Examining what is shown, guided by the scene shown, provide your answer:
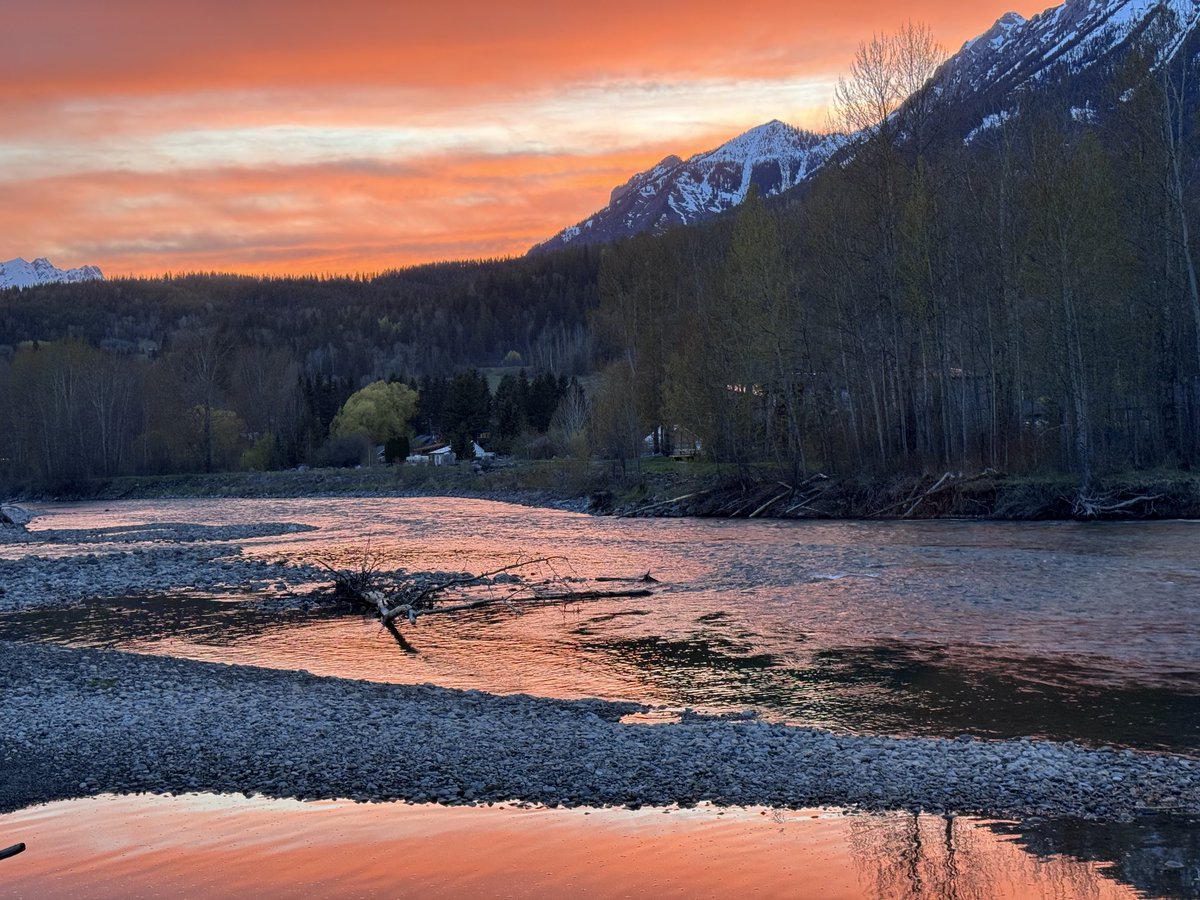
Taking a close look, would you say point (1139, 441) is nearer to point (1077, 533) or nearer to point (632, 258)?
point (1077, 533)

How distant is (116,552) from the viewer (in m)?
38.7

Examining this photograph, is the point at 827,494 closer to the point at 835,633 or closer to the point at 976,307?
the point at 976,307

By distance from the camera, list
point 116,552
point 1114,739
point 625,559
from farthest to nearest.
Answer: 1. point 116,552
2. point 625,559
3. point 1114,739

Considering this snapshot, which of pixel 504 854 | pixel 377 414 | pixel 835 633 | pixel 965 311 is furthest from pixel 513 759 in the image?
pixel 377 414

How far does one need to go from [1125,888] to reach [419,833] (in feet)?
19.7

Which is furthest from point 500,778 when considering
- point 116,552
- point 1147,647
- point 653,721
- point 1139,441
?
point 1139,441

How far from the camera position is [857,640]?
19.5m

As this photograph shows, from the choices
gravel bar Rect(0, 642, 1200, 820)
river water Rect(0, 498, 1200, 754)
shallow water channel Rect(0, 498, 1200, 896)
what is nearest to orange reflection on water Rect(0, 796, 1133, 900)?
shallow water channel Rect(0, 498, 1200, 896)

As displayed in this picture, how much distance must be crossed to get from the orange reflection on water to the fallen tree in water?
1048 cm

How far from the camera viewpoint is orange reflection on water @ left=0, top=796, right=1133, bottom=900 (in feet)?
28.8

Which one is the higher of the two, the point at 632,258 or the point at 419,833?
A: the point at 632,258

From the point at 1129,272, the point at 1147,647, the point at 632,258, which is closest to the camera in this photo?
the point at 1147,647

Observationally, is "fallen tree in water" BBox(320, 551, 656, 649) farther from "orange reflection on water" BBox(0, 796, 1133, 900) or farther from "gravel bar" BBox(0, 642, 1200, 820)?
"orange reflection on water" BBox(0, 796, 1133, 900)

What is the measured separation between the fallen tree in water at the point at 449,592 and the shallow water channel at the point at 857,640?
0.61 metres
